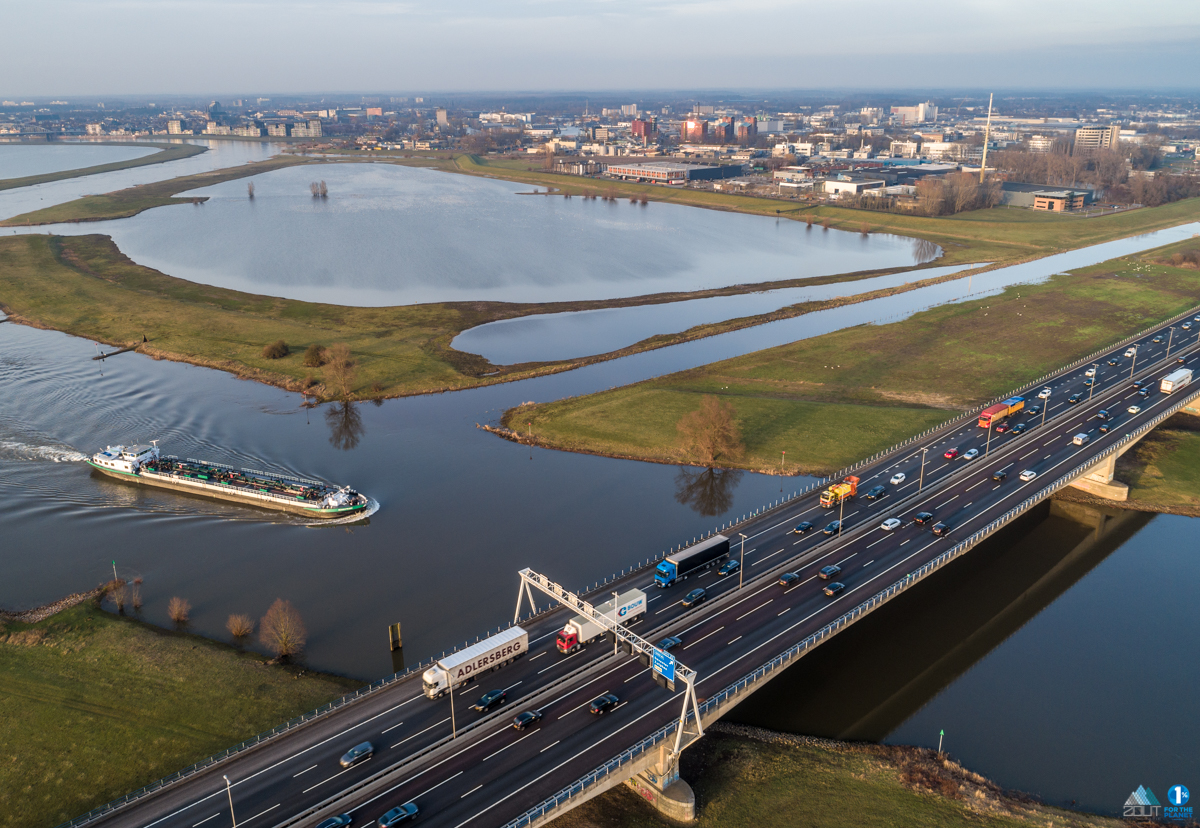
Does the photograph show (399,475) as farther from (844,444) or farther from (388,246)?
Result: (388,246)

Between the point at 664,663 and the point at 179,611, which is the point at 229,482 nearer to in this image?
the point at 179,611

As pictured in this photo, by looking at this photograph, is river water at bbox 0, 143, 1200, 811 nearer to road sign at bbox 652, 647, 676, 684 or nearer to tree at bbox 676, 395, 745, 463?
tree at bbox 676, 395, 745, 463

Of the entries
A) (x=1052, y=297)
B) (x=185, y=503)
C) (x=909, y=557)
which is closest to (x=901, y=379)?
(x=909, y=557)

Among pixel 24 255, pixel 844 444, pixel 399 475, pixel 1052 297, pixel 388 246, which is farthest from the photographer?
pixel 388 246

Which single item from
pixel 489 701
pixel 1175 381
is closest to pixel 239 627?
pixel 489 701

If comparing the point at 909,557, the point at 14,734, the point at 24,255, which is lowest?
the point at 14,734

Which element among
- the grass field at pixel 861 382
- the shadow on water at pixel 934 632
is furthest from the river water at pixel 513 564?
the grass field at pixel 861 382

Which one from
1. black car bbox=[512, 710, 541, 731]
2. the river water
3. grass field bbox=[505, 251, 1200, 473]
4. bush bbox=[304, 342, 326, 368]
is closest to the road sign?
black car bbox=[512, 710, 541, 731]
